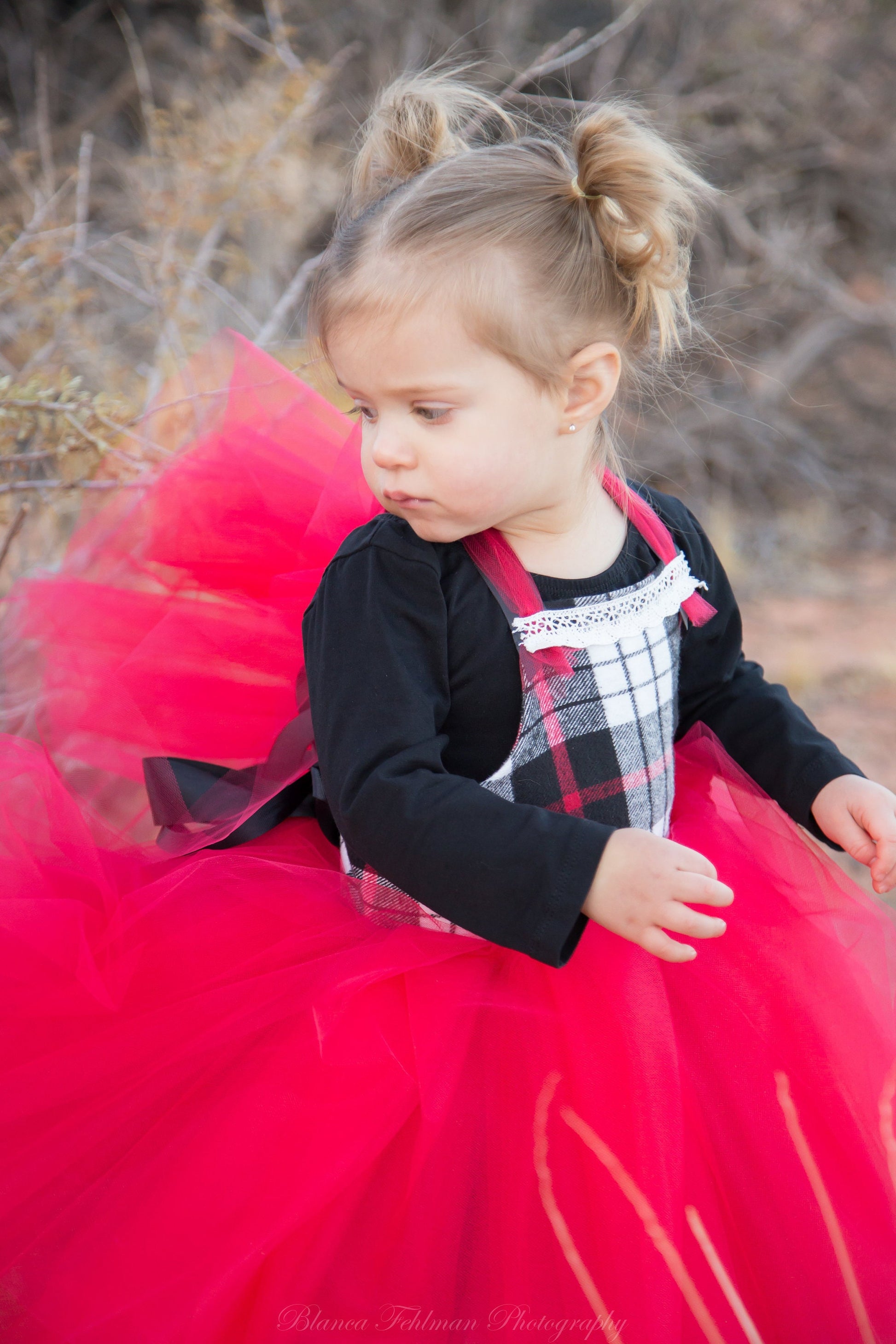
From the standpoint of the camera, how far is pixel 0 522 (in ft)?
5.43

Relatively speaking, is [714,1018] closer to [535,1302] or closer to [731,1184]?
[731,1184]

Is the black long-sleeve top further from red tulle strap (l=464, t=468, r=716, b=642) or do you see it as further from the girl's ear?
the girl's ear

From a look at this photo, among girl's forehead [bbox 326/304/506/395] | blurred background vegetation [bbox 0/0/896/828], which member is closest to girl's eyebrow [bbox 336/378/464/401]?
girl's forehead [bbox 326/304/506/395]

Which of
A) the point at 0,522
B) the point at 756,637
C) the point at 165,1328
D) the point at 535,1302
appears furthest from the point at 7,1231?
the point at 756,637

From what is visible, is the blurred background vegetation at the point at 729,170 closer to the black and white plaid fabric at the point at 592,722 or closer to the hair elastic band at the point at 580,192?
the black and white plaid fabric at the point at 592,722

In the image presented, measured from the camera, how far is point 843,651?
10.4 ft

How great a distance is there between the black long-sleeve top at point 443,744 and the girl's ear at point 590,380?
0.19 m

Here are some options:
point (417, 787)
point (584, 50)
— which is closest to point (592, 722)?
point (417, 787)

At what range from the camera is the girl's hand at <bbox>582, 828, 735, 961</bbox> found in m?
0.88

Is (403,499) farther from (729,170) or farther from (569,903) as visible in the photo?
(729,170)

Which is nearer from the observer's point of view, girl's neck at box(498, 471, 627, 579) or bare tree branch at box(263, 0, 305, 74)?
girl's neck at box(498, 471, 627, 579)

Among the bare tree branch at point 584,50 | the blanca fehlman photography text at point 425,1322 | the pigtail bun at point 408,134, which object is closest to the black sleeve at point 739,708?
the pigtail bun at point 408,134

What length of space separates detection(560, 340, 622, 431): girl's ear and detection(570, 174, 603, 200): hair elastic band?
0.15 m

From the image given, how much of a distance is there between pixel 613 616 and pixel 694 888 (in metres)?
0.39
